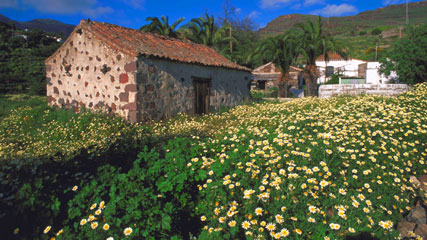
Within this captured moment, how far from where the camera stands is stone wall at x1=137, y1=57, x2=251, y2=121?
8.45 m

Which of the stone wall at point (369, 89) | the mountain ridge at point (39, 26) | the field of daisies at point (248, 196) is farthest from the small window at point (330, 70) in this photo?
the mountain ridge at point (39, 26)

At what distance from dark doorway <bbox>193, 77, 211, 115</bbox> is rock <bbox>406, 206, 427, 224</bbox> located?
8.56 metres

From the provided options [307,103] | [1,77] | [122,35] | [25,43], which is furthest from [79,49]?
[25,43]

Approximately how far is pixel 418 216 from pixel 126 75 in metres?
8.10

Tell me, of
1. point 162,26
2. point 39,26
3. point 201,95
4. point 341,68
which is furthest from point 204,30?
point 39,26

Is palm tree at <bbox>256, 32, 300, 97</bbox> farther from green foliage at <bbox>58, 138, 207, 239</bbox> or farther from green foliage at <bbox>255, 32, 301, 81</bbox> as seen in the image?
green foliage at <bbox>58, 138, 207, 239</bbox>

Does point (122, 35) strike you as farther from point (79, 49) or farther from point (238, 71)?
point (238, 71)

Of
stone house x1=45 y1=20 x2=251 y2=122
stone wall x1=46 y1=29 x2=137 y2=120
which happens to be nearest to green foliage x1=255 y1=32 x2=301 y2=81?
stone house x1=45 y1=20 x2=251 y2=122

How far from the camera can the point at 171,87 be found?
375 inches

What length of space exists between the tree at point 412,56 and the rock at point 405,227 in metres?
14.1

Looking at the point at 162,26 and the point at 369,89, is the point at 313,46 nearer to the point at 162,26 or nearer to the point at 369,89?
the point at 369,89

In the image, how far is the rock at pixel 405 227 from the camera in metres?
2.92

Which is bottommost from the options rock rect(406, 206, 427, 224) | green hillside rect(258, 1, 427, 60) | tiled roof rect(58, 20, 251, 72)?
rock rect(406, 206, 427, 224)

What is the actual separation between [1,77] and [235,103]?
21378mm
